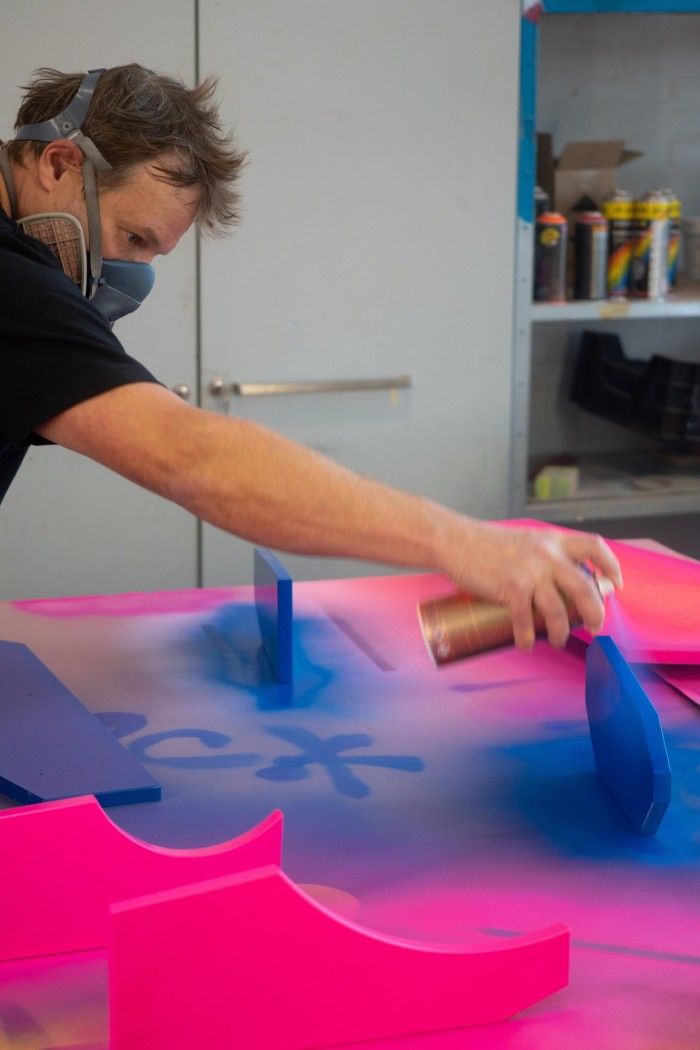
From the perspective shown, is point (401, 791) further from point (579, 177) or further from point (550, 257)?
point (579, 177)

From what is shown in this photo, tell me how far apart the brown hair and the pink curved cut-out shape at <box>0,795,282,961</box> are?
0.80 m

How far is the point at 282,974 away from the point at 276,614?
0.68 m

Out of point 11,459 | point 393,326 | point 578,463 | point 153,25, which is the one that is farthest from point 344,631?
point 578,463

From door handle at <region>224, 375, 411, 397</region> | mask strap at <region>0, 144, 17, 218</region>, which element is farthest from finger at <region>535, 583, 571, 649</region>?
door handle at <region>224, 375, 411, 397</region>

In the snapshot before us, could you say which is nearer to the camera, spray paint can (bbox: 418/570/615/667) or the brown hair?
spray paint can (bbox: 418/570/615/667)

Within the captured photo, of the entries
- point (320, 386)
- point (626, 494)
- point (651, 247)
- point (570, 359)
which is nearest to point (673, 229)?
point (651, 247)

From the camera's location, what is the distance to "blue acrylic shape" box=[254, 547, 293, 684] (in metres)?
1.46

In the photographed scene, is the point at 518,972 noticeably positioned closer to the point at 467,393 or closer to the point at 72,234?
the point at 72,234

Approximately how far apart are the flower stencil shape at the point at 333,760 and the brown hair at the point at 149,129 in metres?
0.68

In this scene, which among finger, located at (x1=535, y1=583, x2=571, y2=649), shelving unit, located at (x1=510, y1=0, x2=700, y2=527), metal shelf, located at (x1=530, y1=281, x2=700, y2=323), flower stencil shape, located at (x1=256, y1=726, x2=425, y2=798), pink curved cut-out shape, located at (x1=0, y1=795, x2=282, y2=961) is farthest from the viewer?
metal shelf, located at (x1=530, y1=281, x2=700, y2=323)

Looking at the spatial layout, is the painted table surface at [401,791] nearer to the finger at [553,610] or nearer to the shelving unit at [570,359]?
the finger at [553,610]

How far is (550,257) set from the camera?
3.02 metres

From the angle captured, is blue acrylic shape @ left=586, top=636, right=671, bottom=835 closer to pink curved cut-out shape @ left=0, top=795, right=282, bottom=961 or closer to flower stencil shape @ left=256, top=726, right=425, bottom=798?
flower stencil shape @ left=256, top=726, right=425, bottom=798

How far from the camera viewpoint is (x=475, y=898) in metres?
1.01
